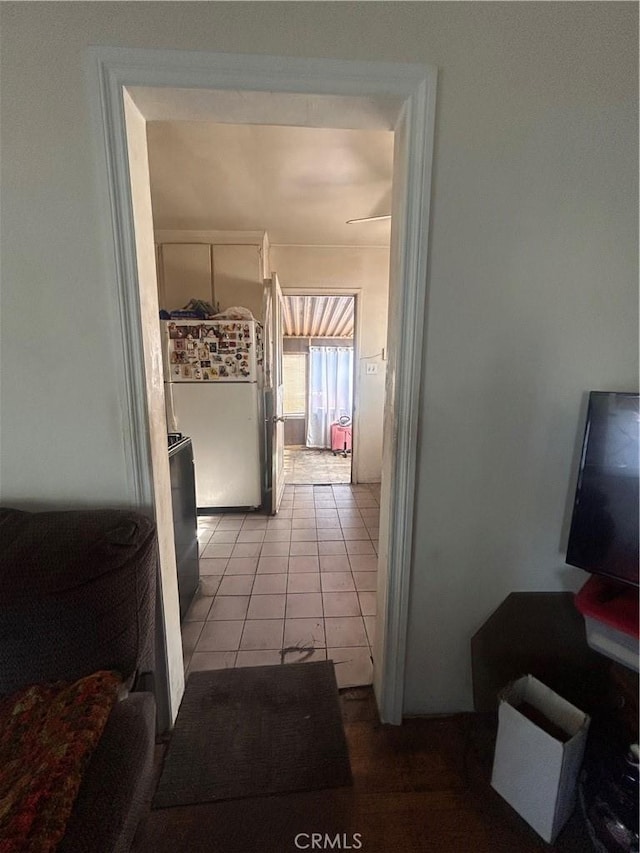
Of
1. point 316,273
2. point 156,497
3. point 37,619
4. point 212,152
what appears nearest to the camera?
point 37,619

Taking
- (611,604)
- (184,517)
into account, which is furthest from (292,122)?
(184,517)

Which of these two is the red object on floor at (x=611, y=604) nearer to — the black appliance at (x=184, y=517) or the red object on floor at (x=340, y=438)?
the black appliance at (x=184, y=517)

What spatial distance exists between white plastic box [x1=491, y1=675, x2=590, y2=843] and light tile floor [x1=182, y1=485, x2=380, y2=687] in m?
0.55

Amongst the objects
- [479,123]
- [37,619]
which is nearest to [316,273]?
[479,123]

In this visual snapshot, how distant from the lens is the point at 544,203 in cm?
91

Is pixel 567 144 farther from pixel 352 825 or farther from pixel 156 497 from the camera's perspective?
pixel 352 825

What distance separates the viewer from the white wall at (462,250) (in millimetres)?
812

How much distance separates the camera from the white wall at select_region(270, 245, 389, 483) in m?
3.32

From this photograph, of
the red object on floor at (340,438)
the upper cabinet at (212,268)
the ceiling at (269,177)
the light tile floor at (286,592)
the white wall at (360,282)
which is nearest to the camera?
the light tile floor at (286,592)

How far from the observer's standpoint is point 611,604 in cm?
80

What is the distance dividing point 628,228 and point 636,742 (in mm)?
1378

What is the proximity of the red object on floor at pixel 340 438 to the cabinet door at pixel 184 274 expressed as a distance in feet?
10.6

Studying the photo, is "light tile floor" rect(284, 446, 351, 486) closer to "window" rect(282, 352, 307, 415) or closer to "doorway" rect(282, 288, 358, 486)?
"doorway" rect(282, 288, 358, 486)
